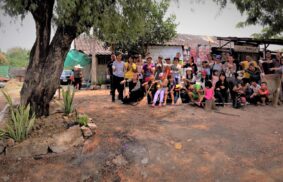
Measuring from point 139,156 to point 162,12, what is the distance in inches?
638

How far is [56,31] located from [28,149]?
2.97 metres

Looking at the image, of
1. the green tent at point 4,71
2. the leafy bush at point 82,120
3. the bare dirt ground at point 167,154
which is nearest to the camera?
the bare dirt ground at point 167,154

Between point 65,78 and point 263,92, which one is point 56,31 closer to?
point 263,92

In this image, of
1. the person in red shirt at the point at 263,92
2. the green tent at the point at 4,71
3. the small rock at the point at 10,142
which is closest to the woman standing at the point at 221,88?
the person in red shirt at the point at 263,92

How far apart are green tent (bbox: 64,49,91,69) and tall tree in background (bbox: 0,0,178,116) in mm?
13668

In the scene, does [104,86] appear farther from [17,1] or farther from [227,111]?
[17,1]

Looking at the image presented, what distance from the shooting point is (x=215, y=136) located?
6.99m

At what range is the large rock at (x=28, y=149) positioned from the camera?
6.30 m

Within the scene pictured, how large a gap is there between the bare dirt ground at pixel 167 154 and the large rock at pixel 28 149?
140 mm

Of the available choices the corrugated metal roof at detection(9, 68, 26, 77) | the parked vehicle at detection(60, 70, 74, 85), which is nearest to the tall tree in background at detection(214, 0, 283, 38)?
→ the parked vehicle at detection(60, 70, 74, 85)

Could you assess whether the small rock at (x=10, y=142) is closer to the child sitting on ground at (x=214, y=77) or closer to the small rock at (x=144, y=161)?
the small rock at (x=144, y=161)

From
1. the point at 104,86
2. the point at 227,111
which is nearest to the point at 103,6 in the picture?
the point at 227,111

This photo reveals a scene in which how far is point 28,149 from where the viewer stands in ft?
20.9

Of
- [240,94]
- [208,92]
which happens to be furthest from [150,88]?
[240,94]
